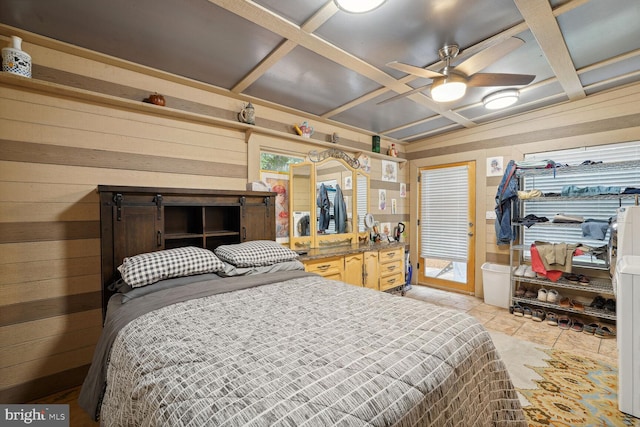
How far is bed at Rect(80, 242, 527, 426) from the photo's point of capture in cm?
77

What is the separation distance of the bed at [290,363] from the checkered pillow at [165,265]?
0.04 metres

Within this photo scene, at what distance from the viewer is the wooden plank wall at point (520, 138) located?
116 inches

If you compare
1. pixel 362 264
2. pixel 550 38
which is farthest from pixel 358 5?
pixel 362 264

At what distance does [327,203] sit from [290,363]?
110 inches

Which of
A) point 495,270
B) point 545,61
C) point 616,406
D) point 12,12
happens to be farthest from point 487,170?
point 12,12

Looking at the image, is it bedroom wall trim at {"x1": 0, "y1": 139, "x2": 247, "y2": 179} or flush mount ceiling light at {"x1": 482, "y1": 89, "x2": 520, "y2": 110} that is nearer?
bedroom wall trim at {"x1": 0, "y1": 139, "x2": 247, "y2": 179}

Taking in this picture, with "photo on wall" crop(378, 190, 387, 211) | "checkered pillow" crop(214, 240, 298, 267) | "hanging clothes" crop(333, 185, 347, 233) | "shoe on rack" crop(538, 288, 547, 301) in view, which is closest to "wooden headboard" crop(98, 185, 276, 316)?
"checkered pillow" crop(214, 240, 298, 267)

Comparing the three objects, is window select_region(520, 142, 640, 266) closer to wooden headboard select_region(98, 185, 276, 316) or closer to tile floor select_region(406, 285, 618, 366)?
tile floor select_region(406, 285, 618, 366)

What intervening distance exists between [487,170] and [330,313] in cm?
372

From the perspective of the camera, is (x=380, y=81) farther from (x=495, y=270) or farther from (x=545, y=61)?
(x=495, y=270)

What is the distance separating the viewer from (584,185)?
322 centimetres

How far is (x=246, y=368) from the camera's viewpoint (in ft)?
2.98

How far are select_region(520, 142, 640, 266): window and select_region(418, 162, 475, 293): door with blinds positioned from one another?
74 cm

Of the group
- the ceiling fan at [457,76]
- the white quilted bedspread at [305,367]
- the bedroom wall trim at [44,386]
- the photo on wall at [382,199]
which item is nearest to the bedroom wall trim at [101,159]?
the white quilted bedspread at [305,367]
